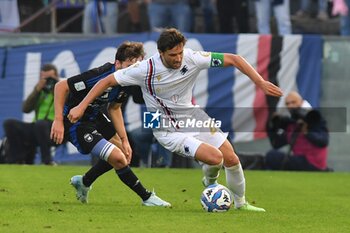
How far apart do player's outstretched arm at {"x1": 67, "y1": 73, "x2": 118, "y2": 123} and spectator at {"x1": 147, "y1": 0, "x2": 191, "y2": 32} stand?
28.4 feet

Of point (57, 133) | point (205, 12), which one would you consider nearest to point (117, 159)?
point (57, 133)

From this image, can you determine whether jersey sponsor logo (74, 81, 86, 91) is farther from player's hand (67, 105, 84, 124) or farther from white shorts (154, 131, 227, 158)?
white shorts (154, 131, 227, 158)

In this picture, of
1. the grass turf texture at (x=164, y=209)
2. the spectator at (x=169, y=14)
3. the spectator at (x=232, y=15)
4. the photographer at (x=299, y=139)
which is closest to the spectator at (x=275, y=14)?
the spectator at (x=232, y=15)

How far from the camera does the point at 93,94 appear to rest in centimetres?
981

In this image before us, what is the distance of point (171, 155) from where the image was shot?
1734 centimetres

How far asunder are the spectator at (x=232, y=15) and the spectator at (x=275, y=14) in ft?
0.84

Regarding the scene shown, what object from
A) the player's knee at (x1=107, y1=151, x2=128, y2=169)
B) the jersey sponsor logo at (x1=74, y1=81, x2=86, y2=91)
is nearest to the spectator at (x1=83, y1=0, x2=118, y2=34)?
the jersey sponsor logo at (x1=74, y1=81, x2=86, y2=91)

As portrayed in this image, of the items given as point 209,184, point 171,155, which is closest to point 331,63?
point 171,155

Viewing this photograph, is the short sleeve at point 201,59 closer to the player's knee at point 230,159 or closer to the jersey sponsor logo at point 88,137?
the player's knee at point 230,159

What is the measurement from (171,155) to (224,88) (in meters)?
1.88

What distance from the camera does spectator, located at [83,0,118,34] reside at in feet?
62.0

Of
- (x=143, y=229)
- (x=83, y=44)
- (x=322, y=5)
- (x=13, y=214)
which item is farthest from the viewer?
(x=322, y=5)

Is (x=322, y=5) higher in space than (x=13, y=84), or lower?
higher

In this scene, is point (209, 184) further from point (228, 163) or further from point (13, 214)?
point (13, 214)
